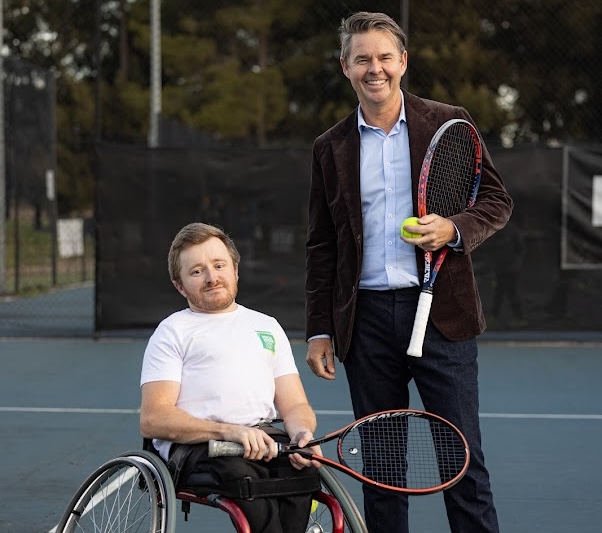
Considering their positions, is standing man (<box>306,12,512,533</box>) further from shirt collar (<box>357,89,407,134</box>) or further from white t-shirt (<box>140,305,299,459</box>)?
white t-shirt (<box>140,305,299,459</box>)

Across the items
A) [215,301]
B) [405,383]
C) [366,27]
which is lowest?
[405,383]

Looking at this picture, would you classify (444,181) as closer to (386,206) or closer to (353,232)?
(386,206)

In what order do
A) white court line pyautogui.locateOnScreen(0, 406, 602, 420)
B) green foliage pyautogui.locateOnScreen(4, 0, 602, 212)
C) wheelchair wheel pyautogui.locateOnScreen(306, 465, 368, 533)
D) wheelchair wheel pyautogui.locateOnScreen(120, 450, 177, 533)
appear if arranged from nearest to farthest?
wheelchair wheel pyautogui.locateOnScreen(120, 450, 177, 533)
wheelchair wheel pyautogui.locateOnScreen(306, 465, 368, 533)
white court line pyautogui.locateOnScreen(0, 406, 602, 420)
green foliage pyautogui.locateOnScreen(4, 0, 602, 212)

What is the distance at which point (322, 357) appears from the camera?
169 inches

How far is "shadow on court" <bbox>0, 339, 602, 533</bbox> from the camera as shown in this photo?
5.75 meters

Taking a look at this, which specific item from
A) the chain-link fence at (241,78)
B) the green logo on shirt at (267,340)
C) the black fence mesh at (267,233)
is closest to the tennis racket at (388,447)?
the green logo on shirt at (267,340)

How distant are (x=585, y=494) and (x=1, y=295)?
11.8 m

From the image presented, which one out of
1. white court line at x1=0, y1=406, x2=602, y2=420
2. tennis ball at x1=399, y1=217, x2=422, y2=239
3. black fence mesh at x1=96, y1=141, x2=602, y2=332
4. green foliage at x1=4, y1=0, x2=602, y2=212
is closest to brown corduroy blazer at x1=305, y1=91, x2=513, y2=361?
tennis ball at x1=399, y1=217, x2=422, y2=239

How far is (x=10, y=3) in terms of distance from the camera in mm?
35844

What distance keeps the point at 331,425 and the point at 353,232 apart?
12.5ft

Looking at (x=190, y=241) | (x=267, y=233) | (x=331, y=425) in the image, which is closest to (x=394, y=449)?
(x=190, y=241)

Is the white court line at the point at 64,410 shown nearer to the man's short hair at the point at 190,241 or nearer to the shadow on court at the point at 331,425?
the shadow on court at the point at 331,425

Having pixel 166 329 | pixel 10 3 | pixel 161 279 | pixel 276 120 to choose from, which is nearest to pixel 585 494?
pixel 166 329

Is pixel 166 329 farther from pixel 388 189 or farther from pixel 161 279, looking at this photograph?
pixel 161 279
